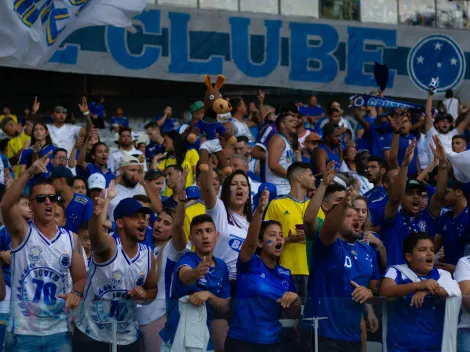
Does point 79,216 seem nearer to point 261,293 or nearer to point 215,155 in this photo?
point 215,155

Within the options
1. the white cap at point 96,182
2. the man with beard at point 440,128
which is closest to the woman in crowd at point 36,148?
the white cap at point 96,182

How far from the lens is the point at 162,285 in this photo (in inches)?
369

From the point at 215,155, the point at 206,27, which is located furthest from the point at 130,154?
the point at 206,27

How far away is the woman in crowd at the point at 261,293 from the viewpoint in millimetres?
8039

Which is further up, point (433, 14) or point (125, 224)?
point (433, 14)

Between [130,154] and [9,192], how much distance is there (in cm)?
686

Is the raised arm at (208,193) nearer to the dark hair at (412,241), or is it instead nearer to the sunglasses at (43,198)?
the sunglasses at (43,198)

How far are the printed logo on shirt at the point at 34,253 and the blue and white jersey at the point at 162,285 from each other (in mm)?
922

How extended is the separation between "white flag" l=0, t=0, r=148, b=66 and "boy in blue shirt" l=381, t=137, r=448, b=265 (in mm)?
3754

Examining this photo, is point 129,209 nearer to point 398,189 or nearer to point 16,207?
point 16,207

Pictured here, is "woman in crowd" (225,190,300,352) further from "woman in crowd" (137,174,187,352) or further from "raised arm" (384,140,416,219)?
"raised arm" (384,140,416,219)

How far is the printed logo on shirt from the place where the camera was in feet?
27.0

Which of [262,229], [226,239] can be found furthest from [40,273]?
[226,239]

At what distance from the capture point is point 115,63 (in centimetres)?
1953
